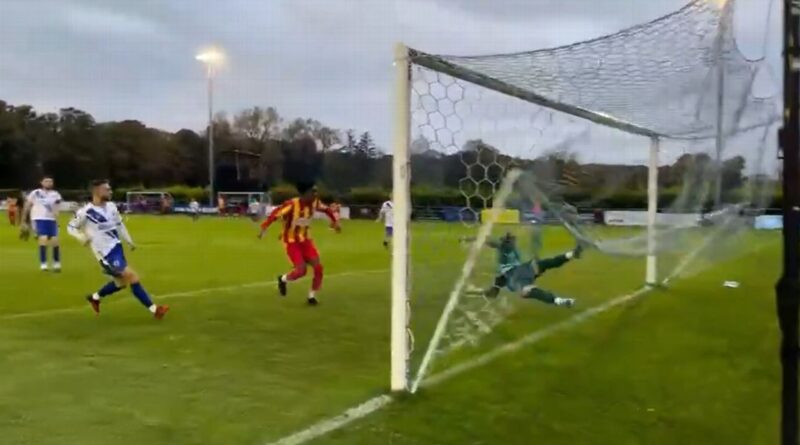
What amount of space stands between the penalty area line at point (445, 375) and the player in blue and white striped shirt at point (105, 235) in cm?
451

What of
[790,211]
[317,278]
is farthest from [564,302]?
[790,211]

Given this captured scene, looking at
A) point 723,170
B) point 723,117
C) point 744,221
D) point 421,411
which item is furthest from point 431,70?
point 744,221

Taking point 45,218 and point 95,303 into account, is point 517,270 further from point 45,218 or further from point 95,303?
point 45,218

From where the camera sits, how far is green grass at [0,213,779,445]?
6135 millimetres

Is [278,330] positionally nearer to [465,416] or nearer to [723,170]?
[465,416]

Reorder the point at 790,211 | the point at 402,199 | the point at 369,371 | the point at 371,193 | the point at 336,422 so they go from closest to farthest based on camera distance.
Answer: the point at 790,211, the point at 336,422, the point at 402,199, the point at 369,371, the point at 371,193

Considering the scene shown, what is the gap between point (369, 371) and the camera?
807 centimetres

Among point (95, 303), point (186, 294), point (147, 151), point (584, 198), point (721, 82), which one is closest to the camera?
point (584, 198)

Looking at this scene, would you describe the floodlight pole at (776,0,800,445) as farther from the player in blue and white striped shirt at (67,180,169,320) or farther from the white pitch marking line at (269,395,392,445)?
the player in blue and white striped shirt at (67,180,169,320)

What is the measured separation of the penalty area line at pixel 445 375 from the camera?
593cm

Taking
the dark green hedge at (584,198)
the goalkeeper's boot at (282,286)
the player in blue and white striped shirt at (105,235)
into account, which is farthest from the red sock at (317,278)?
the player in blue and white striped shirt at (105,235)

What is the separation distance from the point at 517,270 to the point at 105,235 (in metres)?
5.04

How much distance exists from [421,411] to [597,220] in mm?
4422

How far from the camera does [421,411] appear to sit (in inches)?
259
